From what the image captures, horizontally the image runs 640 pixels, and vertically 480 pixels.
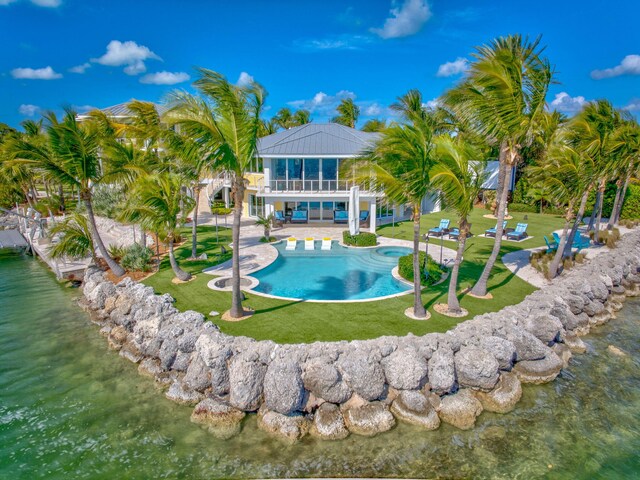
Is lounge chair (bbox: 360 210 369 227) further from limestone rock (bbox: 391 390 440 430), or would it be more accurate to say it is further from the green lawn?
limestone rock (bbox: 391 390 440 430)

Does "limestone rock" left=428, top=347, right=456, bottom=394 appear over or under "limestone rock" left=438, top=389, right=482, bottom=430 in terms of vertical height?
over

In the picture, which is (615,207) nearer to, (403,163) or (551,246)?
(551,246)

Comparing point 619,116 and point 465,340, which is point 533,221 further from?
point 465,340

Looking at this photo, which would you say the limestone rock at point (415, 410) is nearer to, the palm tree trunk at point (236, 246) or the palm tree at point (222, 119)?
the palm tree trunk at point (236, 246)

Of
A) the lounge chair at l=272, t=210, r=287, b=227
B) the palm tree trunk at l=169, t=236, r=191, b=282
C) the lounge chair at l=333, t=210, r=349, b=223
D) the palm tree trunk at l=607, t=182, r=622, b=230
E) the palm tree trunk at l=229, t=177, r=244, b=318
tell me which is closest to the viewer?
the palm tree trunk at l=229, t=177, r=244, b=318

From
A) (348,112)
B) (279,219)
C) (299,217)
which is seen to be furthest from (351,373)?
(348,112)

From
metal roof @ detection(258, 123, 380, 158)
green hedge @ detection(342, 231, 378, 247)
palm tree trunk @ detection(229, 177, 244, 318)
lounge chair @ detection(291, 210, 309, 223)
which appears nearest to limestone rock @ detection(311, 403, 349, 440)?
palm tree trunk @ detection(229, 177, 244, 318)

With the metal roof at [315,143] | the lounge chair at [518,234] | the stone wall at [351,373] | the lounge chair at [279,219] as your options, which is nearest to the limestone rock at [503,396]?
the stone wall at [351,373]

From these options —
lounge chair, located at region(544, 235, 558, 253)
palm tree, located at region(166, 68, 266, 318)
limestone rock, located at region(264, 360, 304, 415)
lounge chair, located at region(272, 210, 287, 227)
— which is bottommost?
limestone rock, located at region(264, 360, 304, 415)
